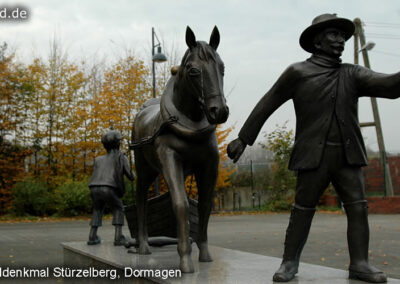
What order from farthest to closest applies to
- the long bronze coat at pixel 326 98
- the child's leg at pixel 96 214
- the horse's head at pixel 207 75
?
1. the child's leg at pixel 96 214
2. the horse's head at pixel 207 75
3. the long bronze coat at pixel 326 98

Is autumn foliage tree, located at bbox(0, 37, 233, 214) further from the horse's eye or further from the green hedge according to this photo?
the horse's eye

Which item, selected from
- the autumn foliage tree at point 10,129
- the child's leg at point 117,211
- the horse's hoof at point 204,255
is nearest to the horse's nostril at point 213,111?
the horse's hoof at point 204,255

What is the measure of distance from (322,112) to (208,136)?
1219mm

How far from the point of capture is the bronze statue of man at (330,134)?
352cm

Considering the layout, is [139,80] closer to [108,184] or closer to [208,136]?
[108,184]

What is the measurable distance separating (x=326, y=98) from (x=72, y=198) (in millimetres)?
16957

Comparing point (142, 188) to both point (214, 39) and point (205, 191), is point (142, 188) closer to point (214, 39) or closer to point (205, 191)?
point (205, 191)

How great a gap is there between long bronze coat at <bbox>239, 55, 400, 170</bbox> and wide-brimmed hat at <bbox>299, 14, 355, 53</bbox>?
166 mm

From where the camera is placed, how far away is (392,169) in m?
23.0

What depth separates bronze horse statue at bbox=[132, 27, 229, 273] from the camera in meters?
3.79

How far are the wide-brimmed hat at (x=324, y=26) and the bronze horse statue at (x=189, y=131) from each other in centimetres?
74

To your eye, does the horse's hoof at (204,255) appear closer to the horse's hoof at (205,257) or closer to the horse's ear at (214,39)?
the horse's hoof at (205,257)

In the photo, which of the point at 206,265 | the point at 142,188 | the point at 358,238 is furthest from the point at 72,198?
the point at 358,238

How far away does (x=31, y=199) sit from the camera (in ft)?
63.7
